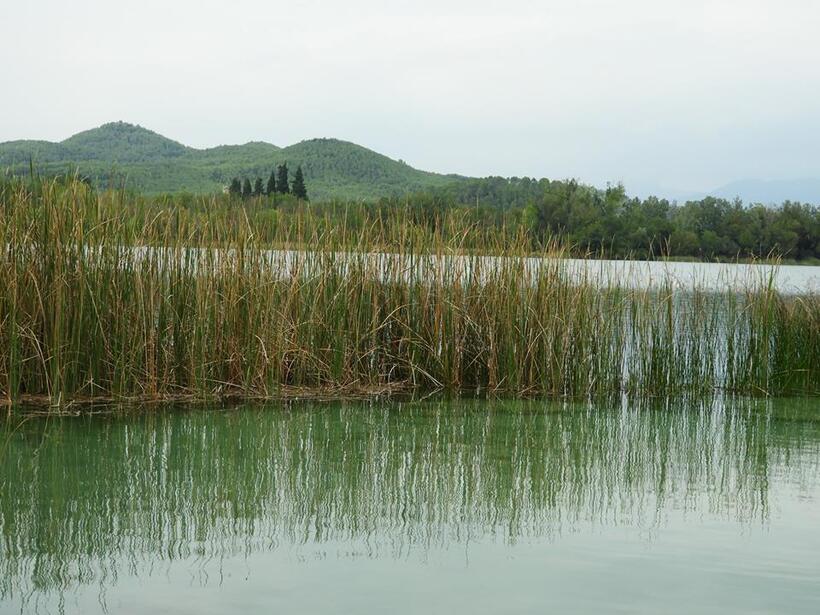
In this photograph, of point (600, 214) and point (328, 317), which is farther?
point (600, 214)

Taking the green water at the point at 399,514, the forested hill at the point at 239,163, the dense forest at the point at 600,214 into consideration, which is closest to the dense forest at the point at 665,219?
the dense forest at the point at 600,214

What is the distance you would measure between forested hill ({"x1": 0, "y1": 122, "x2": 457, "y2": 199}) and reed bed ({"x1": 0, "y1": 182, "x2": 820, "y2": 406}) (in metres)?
51.0

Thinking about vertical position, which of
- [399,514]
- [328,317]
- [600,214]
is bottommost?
[399,514]

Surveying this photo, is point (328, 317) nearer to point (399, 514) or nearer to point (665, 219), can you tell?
point (399, 514)

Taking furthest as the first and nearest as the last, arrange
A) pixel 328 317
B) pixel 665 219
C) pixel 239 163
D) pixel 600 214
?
pixel 239 163 < pixel 665 219 < pixel 600 214 < pixel 328 317

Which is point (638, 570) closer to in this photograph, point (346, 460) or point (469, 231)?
point (346, 460)

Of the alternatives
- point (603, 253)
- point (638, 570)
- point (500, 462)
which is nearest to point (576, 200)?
point (603, 253)

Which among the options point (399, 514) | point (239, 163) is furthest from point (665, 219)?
point (239, 163)

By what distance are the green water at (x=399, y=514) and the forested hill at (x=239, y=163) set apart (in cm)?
5293

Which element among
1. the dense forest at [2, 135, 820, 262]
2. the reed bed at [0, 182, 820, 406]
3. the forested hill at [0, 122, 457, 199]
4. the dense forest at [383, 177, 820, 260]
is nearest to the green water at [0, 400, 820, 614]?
the reed bed at [0, 182, 820, 406]

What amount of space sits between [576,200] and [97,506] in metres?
21.5

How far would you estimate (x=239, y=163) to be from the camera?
76375 mm

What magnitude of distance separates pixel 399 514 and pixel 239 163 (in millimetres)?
75009

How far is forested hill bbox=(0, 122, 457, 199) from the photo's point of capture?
6400 cm
